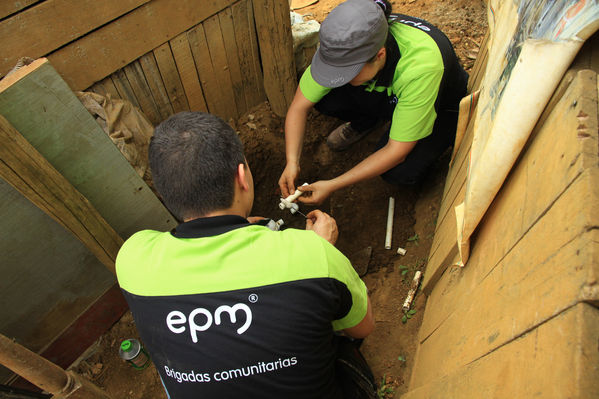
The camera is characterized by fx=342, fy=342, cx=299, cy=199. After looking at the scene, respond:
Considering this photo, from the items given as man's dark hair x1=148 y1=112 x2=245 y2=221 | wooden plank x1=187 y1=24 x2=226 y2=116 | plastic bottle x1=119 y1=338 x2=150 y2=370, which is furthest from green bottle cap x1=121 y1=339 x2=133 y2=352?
wooden plank x1=187 y1=24 x2=226 y2=116

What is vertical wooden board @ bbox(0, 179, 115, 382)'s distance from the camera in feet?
5.46

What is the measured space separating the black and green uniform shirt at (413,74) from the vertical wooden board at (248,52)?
1.17 metres

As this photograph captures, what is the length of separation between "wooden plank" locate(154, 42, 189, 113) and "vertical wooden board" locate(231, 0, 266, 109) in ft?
1.96

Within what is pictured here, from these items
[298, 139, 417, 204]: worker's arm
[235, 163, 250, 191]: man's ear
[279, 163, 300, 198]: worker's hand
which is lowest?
[279, 163, 300, 198]: worker's hand

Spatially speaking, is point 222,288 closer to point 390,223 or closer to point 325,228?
point 325,228

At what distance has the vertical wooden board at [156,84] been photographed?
227 cm

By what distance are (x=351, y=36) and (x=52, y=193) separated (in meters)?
→ 1.66

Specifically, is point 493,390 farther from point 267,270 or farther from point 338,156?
point 338,156

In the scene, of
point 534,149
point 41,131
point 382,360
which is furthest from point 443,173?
point 41,131

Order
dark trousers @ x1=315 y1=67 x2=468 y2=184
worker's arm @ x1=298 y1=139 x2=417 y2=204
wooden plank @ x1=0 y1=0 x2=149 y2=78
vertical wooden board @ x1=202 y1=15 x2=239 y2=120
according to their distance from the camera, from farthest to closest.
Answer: vertical wooden board @ x1=202 y1=15 x2=239 y2=120 → dark trousers @ x1=315 y1=67 x2=468 y2=184 → worker's arm @ x1=298 y1=139 x2=417 y2=204 → wooden plank @ x1=0 y1=0 x2=149 y2=78

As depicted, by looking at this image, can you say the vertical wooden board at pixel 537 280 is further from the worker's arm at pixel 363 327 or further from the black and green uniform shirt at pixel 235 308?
the black and green uniform shirt at pixel 235 308

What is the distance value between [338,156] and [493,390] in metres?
2.58

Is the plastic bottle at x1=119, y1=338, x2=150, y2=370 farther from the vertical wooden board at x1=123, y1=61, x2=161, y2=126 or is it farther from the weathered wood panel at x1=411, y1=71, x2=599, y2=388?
the weathered wood panel at x1=411, y1=71, x2=599, y2=388

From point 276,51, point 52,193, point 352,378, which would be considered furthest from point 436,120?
point 52,193
